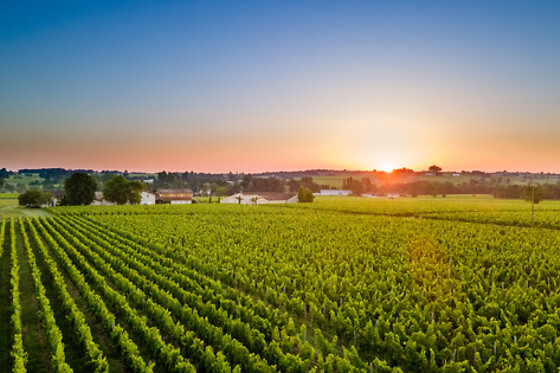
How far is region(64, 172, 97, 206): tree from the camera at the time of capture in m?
84.2

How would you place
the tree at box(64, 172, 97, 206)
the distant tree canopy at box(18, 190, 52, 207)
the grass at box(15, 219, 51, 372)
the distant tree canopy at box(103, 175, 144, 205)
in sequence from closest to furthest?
1. the grass at box(15, 219, 51, 372)
2. the distant tree canopy at box(18, 190, 52, 207)
3. the tree at box(64, 172, 97, 206)
4. the distant tree canopy at box(103, 175, 144, 205)

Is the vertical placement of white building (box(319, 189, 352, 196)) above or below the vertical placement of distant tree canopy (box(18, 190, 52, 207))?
above

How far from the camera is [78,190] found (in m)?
84.4

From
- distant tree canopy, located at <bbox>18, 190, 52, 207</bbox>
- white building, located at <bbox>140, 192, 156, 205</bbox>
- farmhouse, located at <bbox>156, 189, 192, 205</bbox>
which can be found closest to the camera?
distant tree canopy, located at <bbox>18, 190, 52, 207</bbox>

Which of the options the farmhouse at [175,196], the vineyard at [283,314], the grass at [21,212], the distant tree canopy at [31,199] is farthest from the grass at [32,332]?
the farmhouse at [175,196]

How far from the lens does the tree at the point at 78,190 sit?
8425 cm

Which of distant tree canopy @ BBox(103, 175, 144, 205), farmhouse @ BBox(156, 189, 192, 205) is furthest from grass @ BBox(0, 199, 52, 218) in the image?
farmhouse @ BBox(156, 189, 192, 205)

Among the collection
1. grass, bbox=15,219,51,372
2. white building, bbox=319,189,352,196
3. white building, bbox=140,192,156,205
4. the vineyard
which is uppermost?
white building, bbox=319,189,352,196

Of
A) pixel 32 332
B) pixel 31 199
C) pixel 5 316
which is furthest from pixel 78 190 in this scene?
pixel 32 332

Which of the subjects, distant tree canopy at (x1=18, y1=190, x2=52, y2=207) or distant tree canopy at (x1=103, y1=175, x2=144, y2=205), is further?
distant tree canopy at (x1=103, y1=175, x2=144, y2=205)

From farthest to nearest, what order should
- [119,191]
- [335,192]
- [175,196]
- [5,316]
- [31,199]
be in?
[335,192], [175,196], [119,191], [31,199], [5,316]

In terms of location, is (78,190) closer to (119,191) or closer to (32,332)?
(119,191)

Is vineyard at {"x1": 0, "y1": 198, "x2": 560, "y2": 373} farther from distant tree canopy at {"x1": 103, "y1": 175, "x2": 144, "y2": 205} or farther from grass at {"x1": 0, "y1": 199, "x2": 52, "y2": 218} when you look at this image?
distant tree canopy at {"x1": 103, "y1": 175, "x2": 144, "y2": 205}

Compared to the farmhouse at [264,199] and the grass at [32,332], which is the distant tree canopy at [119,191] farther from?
the grass at [32,332]
